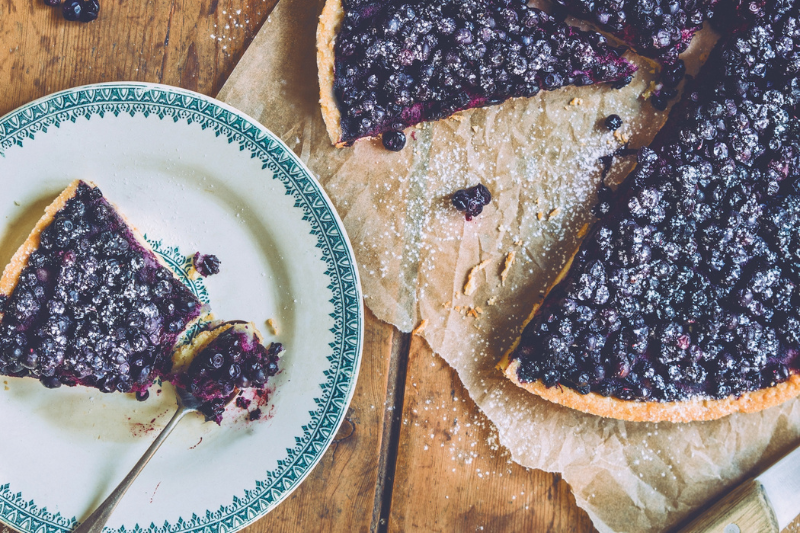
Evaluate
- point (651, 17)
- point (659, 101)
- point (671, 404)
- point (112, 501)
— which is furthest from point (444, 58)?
point (112, 501)

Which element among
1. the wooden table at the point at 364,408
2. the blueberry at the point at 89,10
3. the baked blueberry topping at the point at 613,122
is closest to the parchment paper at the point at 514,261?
the baked blueberry topping at the point at 613,122

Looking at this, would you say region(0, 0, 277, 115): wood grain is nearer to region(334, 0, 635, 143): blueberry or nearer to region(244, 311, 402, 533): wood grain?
region(334, 0, 635, 143): blueberry

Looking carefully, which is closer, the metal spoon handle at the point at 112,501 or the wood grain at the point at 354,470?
the metal spoon handle at the point at 112,501

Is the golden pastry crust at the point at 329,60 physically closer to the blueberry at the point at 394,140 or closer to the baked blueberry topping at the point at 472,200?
the blueberry at the point at 394,140

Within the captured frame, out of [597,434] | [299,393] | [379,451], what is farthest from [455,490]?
[299,393]

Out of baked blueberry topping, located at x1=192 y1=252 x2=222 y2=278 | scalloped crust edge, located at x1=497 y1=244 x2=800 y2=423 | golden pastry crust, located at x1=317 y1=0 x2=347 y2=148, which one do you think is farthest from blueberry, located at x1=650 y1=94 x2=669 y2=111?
baked blueberry topping, located at x1=192 y1=252 x2=222 y2=278

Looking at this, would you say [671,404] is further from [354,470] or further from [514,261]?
[354,470]

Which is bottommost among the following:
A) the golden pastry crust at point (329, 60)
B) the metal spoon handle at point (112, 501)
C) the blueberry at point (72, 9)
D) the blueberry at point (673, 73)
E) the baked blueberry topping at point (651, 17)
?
the metal spoon handle at point (112, 501)
